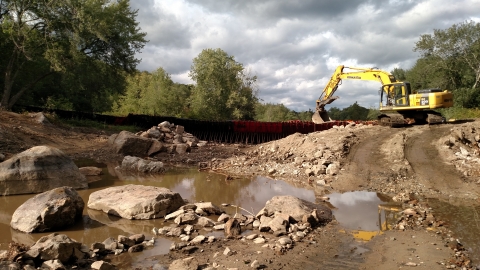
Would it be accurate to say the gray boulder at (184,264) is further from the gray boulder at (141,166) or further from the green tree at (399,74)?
the green tree at (399,74)

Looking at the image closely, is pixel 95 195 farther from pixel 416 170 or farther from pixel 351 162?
pixel 416 170

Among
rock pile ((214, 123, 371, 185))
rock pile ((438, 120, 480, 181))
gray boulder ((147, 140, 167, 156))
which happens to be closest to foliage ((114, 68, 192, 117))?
gray boulder ((147, 140, 167, 156))

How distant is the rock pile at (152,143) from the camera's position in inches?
672

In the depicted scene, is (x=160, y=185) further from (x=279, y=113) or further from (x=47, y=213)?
(x=279, y=113)

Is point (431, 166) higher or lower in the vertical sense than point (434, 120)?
lower

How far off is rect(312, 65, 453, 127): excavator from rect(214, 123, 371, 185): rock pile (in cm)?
334

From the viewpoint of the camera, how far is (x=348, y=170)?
1247cm

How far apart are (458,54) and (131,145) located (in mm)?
38218

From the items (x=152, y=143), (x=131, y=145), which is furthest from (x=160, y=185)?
(x=152, y=143)

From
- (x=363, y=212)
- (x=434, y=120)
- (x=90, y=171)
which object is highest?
(x=434, y=120)

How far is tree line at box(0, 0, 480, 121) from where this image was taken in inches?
866

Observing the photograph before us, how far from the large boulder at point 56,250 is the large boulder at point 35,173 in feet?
17.1

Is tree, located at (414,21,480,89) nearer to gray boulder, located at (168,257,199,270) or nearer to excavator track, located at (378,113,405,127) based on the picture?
excavator track, located at (378,113,405,127)

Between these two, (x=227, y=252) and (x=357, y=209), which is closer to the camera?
(x=227, y=252)
